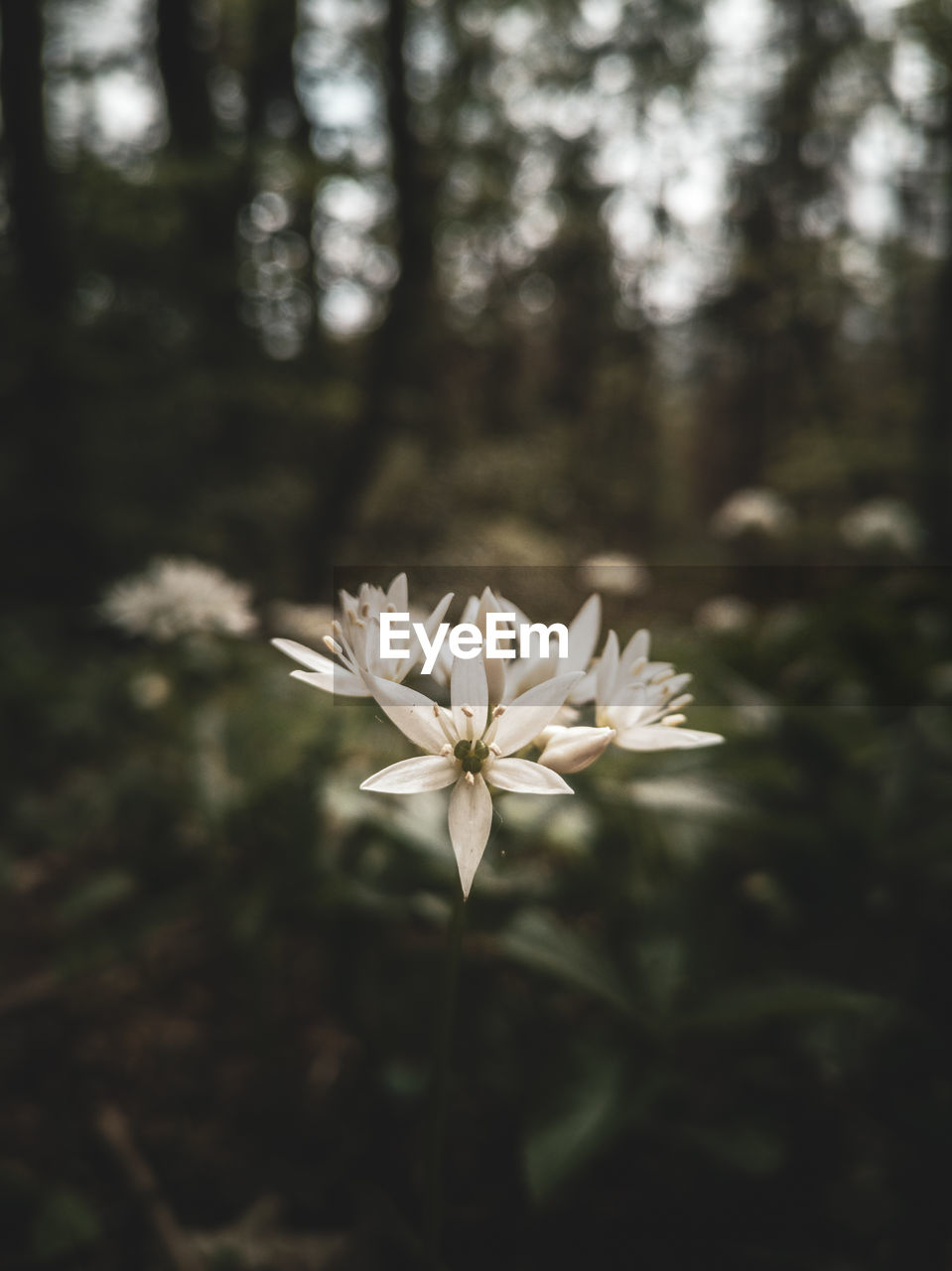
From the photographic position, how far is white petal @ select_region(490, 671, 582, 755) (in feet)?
1.83

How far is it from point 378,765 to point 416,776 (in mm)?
1086

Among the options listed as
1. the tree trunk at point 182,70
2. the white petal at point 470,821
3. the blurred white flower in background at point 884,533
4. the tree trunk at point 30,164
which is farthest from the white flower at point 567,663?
the tree trunk at point 182,70

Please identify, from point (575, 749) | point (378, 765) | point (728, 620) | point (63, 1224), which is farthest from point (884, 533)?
point (63, 1224)

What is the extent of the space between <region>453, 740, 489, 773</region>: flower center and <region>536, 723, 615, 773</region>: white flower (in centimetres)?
5

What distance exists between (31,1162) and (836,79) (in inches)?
370

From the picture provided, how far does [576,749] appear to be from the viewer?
0.58m

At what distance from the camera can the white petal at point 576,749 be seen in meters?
0.57

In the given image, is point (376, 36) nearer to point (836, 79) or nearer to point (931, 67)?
point (931, 67)

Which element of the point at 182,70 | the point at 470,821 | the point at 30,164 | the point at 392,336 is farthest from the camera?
the point at 182,70

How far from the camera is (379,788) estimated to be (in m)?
0.56

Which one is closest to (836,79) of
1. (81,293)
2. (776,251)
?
(776,251)

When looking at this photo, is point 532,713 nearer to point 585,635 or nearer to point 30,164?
point 585,635

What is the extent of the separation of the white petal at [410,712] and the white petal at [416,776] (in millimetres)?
13

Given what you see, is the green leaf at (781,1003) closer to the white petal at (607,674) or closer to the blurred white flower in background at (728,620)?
the white petal at (607,674)
